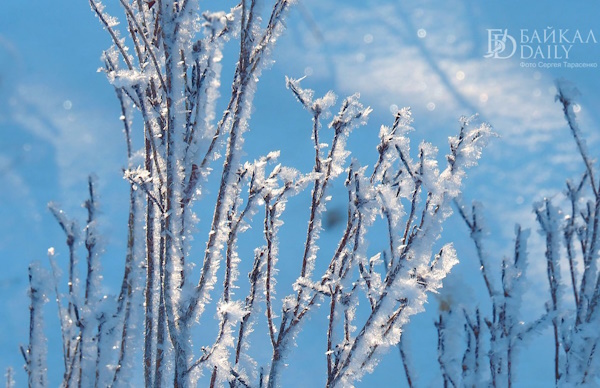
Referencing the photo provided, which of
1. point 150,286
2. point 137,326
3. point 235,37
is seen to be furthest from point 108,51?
point 137,326

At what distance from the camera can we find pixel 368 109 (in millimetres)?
2213

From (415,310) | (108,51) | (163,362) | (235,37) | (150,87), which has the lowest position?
Result: (163,362)

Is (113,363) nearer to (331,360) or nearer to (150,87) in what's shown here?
(331,360)

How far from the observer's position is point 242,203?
7.34 ft

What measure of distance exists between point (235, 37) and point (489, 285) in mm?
2042

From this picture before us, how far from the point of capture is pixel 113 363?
100 inches

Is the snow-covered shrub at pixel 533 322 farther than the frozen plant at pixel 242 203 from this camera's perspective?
Yes

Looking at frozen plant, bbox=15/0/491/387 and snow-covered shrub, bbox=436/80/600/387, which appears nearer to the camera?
frozen plant, bbox=15/0/491/387

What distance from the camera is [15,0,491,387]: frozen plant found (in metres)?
1.93

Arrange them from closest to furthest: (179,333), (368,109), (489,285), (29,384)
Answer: (179,333) < (368,109) < (29,384) < (489,285)

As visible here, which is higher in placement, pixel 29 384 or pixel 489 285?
pixel 489 285

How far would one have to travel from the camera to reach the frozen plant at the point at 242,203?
1.93 m

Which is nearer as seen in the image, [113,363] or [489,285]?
[113,363]

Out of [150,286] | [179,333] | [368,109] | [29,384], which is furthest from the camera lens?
[29,384]
